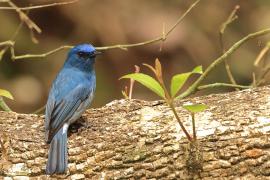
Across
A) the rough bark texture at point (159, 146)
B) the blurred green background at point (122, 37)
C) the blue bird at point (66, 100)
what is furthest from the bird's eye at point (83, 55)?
the blurred green background at point (122, 37)

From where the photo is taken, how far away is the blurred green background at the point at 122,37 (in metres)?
9.25

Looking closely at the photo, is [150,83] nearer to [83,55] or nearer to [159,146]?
[159,146]

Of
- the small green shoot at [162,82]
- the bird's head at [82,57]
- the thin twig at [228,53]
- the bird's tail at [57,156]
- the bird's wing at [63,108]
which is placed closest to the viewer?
the small green shoot at [162,82]

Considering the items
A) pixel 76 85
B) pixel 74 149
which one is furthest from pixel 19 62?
pixel 74 149

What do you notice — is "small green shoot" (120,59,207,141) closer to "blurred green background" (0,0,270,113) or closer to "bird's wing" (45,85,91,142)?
"bird's wing" (45,85,91,142)

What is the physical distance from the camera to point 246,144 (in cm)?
471

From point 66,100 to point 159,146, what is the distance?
125 centimetres

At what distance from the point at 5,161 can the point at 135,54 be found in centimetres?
510

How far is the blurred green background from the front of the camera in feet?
30.3

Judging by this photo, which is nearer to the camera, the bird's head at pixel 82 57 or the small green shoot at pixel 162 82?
the small green shoot at pixel 162 82

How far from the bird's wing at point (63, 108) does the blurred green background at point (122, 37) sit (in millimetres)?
3138

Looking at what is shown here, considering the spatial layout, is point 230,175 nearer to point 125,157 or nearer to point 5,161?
point 125,157

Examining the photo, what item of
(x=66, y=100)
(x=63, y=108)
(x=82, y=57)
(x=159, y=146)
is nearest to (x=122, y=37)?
(x=82, y=57)

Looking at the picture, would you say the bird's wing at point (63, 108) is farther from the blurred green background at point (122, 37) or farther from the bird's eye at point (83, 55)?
the blurred green background at point (122, 37)
